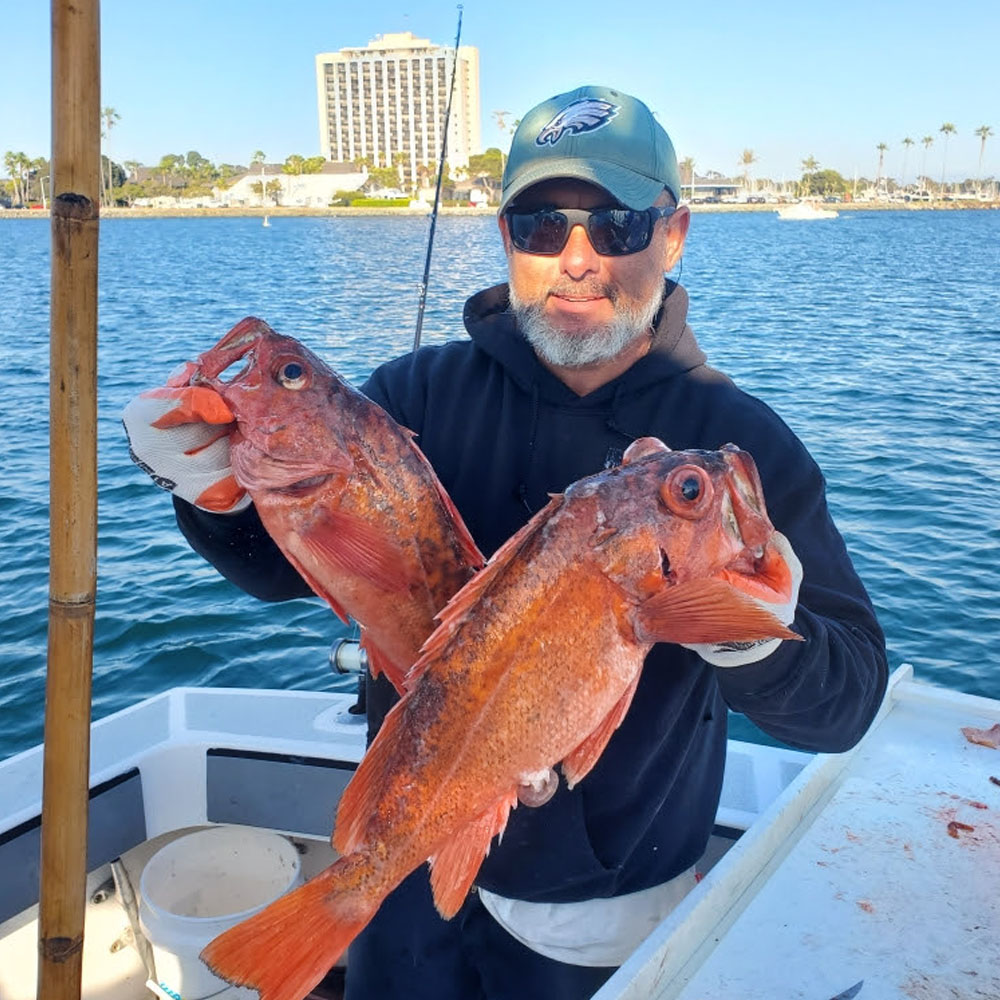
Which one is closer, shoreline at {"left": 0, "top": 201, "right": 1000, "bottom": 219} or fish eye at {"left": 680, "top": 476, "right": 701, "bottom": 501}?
fish eye at {"left": 680, "top": 476, "right": 701, "bottom": 501}

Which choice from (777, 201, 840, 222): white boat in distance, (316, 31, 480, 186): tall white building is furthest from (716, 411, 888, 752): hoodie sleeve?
(316, 31, 480, 186): tall white building

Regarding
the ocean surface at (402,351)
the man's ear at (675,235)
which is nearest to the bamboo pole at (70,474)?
the man's ear at (675,235)

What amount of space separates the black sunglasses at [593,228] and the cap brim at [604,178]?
5cm

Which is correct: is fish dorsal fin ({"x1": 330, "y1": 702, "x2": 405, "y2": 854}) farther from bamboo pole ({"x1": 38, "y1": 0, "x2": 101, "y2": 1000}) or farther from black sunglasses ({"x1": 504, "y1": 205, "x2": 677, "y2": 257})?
black sunglasses ({"x1": 504, "y1": 205, "x2": 677, "y2": 257})

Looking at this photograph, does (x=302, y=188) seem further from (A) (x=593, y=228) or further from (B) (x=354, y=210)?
(A) (x=593, y=228)

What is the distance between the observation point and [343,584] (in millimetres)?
2396

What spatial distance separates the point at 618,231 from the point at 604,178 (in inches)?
6.7

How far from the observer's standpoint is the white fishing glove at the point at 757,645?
2.07 metres

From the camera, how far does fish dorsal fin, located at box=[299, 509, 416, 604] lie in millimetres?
2391

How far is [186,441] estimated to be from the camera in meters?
2.44

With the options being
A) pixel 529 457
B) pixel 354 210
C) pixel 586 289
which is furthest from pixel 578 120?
pixel 354 210

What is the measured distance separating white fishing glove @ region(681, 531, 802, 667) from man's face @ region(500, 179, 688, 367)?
996mm

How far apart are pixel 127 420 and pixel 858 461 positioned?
1420 cm

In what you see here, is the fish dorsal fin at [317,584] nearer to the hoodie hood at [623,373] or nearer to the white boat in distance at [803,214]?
the hoodie hood at [623,373]
